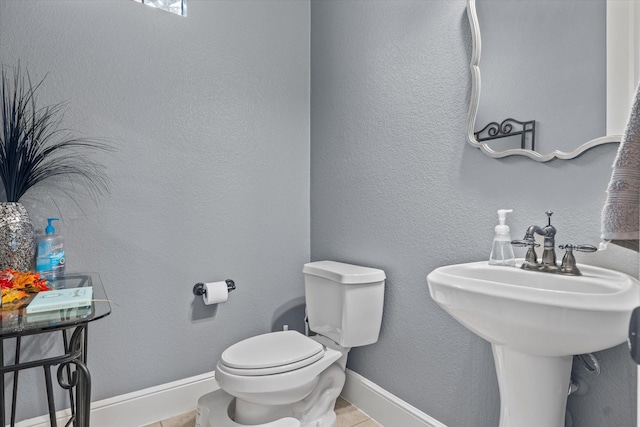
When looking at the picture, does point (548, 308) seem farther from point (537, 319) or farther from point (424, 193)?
point (424, 193)

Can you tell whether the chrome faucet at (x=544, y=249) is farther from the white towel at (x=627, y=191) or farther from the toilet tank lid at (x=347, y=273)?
the toilet tank lid at (x=347, y=273)

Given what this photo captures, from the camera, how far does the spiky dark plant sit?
136 cm

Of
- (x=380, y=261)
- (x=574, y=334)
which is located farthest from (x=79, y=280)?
(x=574, y=334)

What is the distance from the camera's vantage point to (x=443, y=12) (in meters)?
1.46

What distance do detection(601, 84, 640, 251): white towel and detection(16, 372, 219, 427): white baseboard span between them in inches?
71.9

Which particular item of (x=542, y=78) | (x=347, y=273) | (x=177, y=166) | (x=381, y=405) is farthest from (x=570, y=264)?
(x=177, y=166)

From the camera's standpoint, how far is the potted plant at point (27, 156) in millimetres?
1272

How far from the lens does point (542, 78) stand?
116 cm

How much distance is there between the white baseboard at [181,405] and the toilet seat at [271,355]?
43 centimetres

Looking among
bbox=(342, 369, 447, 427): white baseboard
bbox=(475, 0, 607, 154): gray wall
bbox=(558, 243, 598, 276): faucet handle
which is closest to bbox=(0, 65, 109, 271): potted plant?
bbox=(342, 369, 447, 427): white baseboard

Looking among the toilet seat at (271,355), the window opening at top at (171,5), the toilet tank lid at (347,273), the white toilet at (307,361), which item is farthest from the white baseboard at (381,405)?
the window opening at top at (171,5)

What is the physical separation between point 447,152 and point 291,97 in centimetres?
108

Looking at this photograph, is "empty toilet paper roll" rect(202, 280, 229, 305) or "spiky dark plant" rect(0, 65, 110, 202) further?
"empty toilet paper roll" rect(202, 280, 229, 305)

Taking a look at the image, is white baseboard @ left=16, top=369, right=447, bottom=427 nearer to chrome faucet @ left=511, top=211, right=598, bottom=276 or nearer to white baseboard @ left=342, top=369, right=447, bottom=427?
white baseboard @ left=342, top=369, right=447, bottom=427
